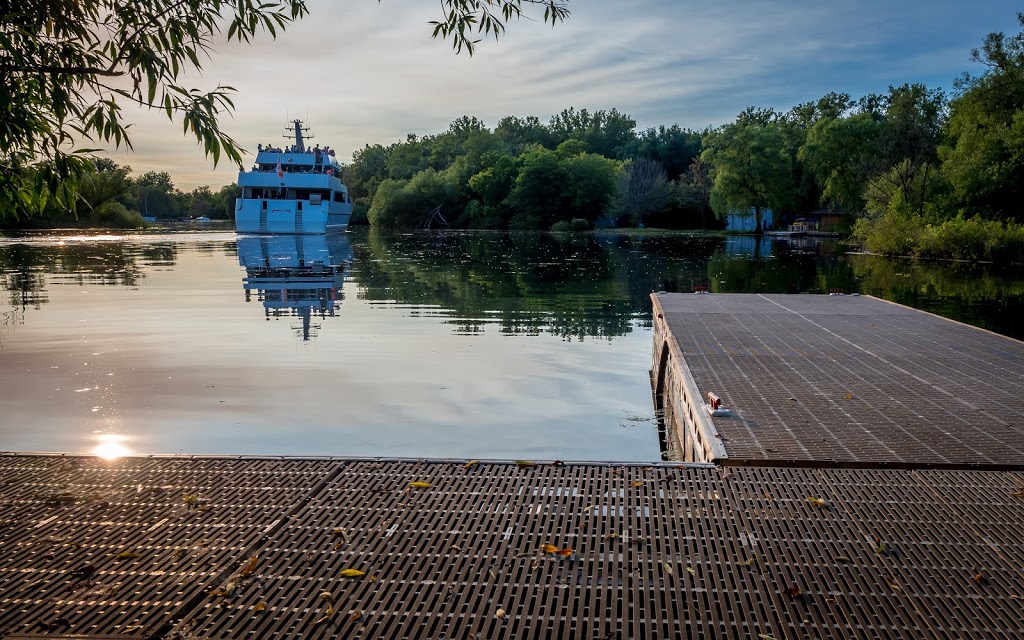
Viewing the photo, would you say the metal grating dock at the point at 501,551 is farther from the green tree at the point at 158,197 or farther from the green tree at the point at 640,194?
the green tree at the point at 158,197

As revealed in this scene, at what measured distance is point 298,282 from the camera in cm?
2122

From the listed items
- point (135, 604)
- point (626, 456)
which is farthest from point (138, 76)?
point (626, 456)

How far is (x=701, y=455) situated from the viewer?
561 cm

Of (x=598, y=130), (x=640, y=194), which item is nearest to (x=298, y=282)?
(x=640, y=194)

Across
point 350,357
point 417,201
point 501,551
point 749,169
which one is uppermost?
point 749,169

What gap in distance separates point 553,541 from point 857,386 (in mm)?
4284

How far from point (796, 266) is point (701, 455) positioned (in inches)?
1026

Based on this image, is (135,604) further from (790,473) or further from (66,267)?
(66,267)

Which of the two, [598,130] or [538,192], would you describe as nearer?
[538,192]

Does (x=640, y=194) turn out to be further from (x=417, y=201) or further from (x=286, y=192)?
(x=286, y=192)

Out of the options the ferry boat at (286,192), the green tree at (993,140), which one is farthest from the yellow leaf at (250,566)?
the ferry boat at (286,192)

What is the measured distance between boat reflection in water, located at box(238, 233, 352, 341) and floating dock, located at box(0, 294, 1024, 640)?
8064 mm

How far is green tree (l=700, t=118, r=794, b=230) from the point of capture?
60.8 m

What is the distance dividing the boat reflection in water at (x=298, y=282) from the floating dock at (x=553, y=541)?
806cm
